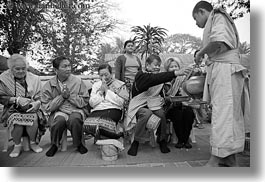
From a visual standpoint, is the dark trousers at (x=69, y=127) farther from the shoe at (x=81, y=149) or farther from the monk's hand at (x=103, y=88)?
the monk's hand at (x=103, y=88)

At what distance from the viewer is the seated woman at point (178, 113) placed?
204 centimetres

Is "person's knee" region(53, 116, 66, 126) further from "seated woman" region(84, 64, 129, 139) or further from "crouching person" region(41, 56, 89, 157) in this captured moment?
"seated woman" region(84, 64, 129, 139)

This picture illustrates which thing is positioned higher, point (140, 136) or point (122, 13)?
point (122, 13)

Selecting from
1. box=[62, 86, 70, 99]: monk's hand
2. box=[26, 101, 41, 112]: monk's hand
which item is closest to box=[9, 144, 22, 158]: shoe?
box=[26, 101, 41, 112]: monk's hand

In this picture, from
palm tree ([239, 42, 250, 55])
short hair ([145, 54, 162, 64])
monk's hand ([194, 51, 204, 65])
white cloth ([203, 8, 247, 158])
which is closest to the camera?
white cloth ([203, 8, 247, 158])

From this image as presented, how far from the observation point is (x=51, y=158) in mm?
1890

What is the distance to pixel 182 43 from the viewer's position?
1.99 m

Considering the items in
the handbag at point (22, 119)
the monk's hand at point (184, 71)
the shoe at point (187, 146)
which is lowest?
the shoe at point (187, 146)

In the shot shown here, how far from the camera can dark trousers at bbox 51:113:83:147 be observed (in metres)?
1.95

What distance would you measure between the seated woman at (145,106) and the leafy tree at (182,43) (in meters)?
0.15

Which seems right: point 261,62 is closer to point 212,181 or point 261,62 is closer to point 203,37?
point 203,37

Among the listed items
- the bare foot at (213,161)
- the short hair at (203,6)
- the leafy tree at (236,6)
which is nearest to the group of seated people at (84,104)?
the bare foot at (213,161)

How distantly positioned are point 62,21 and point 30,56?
1.34ft

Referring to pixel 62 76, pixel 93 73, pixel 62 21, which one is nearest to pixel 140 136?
pixel 93 73
